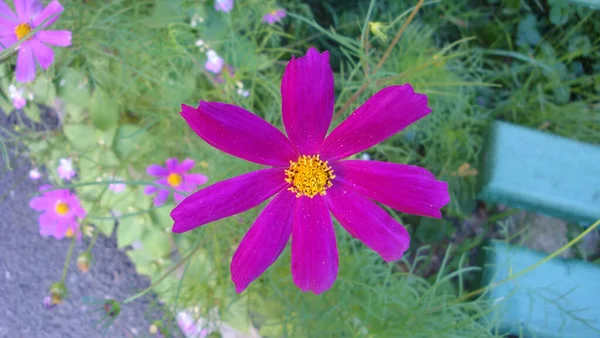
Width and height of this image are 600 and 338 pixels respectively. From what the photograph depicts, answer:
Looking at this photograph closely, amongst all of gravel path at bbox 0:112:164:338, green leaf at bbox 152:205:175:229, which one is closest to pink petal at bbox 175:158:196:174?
green leaf at bbox 152:205:175:229

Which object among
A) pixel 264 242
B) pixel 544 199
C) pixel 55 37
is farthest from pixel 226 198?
pixel 544 199

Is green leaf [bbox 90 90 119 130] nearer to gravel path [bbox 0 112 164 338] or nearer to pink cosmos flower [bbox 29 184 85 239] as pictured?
pink cosmos flower [bbox 29 184 85 239]

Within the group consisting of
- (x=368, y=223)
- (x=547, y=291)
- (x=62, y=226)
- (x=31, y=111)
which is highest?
(x=31, y=111)

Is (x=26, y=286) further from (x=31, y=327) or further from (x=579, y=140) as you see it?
(x=579, y=140)

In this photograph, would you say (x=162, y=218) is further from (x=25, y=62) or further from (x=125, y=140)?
(x=25, y=62)

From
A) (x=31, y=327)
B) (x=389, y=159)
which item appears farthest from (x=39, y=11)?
(x=31, y=327)

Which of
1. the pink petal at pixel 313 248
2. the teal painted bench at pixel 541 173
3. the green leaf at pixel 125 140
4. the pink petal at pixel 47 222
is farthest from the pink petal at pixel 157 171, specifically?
the teal painted bench at pixel 541 173
